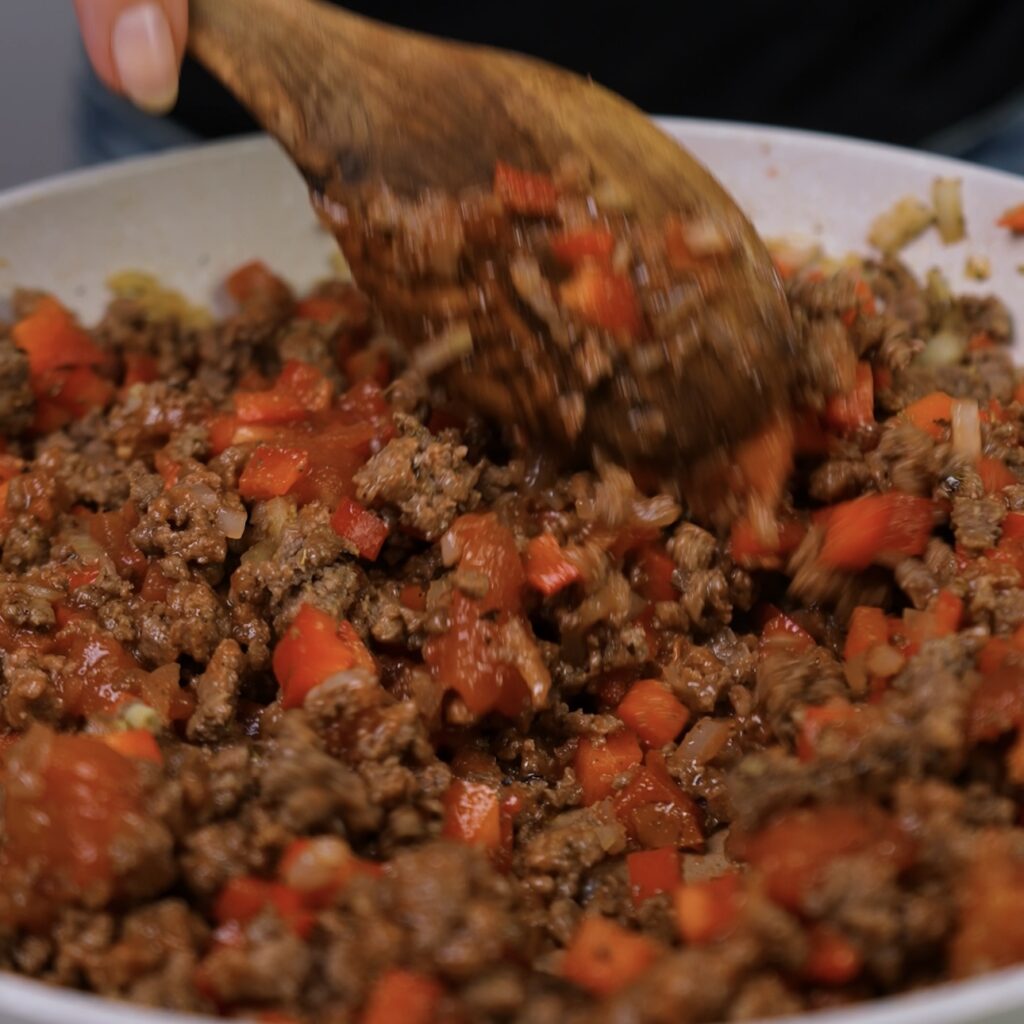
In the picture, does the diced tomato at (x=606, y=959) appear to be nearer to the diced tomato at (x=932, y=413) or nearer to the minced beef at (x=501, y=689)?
the minced beef at (x=501, y=689)

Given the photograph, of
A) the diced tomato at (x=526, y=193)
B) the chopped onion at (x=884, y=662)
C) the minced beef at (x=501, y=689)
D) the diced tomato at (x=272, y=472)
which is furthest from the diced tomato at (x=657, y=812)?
the diced tomato at (x=526, y=193)

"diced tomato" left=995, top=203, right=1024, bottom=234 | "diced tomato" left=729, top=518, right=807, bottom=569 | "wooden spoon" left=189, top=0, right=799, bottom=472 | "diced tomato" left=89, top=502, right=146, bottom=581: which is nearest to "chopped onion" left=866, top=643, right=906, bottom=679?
"diced tomato" left=729, top=518, right=807, bottom=569

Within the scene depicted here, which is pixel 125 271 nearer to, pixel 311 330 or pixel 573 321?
pixel 311 330

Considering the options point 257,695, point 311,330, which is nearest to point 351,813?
point 257,695

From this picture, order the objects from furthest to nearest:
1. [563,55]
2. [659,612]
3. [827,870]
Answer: [563,55]
[659,612]
[827,870]

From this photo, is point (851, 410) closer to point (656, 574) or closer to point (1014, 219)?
point (656, 574)

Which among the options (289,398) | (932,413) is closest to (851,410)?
(932,413)
